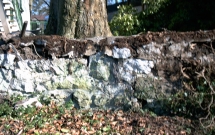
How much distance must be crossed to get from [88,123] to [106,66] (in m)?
0.94

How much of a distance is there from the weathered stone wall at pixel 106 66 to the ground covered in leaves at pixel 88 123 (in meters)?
0.32

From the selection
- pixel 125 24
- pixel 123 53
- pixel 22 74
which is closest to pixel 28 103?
pixel 22 74

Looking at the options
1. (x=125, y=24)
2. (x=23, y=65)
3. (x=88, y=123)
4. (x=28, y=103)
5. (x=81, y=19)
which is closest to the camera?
(x=88, y=123)

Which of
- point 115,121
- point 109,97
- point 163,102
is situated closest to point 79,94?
point 109,97

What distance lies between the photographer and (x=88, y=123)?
4.71 m

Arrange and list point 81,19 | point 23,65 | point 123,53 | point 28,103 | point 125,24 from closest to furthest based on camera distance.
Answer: point 28,103, point 123,53, point 23,65, point 81,19, point 125,24

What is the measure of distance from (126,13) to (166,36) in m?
5.71

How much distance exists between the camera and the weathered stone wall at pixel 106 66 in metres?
5.07

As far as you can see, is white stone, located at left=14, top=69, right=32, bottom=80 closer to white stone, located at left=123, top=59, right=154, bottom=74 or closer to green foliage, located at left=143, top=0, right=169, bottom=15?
white stone, located at left=123, top=59, right=154, bottom=74

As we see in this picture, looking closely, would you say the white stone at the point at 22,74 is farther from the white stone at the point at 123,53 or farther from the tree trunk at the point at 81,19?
the white stone at the point at 123,53

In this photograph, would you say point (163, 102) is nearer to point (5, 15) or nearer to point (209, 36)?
point (209, 36)

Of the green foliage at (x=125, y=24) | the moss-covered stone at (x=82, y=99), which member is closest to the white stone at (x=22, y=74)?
the moss-covered stone at (x=82, y=99)

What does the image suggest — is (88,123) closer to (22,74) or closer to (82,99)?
(82,99)

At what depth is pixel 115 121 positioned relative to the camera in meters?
4.77
